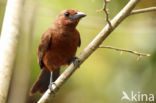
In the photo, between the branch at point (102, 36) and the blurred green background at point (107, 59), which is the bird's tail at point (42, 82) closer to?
the blurred green background at point (107, 59)

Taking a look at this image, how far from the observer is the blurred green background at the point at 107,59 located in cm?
372

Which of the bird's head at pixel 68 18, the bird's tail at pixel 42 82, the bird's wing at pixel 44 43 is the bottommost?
the bird's tail at pixel 42 82

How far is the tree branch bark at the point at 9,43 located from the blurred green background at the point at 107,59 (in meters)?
0.81

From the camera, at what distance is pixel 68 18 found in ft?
10.9

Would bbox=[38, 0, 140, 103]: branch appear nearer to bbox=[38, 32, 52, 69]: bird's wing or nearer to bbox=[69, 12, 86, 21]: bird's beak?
bbox=[69, 12, 86, 21]: bird's beak

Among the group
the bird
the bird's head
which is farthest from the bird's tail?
the bird's head

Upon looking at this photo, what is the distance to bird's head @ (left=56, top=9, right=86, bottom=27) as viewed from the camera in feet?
10.6

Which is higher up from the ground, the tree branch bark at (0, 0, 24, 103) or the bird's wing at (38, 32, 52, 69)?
the tree branch bark at (0, 0, 24, 103)

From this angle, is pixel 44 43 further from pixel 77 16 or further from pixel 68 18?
pixel 77 16

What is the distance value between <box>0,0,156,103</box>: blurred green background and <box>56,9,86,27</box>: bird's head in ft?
0.78

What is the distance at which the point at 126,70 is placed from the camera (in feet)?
13.3

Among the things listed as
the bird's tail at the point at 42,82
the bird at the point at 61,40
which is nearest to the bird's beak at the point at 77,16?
the bird at the point at 61,40

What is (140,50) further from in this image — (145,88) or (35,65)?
(35,65)

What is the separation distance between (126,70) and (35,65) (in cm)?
107
